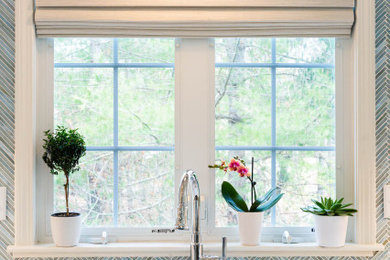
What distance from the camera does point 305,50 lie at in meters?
2.14

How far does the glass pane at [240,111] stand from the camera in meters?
2.12

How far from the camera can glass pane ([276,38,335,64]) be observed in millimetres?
2135

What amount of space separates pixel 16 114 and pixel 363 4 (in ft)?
5.12

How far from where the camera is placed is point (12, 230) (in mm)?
1997

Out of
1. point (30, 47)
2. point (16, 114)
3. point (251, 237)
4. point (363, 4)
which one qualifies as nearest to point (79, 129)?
point (16, 114)

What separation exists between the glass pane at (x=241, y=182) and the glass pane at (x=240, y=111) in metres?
0.05

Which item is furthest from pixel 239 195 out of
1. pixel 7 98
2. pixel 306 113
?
pixel 7 98

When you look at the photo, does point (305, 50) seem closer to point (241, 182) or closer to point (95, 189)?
point (241, 182)

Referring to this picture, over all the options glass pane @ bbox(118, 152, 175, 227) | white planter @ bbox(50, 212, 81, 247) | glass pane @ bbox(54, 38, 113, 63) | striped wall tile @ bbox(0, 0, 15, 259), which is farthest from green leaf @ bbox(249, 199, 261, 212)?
striped wall tile @ bbox(0, 0, 15, 259)

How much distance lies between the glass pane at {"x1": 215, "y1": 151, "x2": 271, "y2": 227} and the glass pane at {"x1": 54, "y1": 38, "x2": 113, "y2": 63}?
69 cm

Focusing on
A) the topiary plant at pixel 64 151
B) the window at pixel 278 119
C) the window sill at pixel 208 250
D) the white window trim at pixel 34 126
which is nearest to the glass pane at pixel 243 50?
the window at pixel 278 119

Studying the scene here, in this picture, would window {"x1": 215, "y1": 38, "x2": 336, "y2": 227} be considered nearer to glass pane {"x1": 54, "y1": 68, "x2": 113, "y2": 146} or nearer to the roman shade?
the roman shade

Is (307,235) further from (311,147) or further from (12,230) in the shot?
(12,230)

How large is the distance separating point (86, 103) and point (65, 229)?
0.56 m
